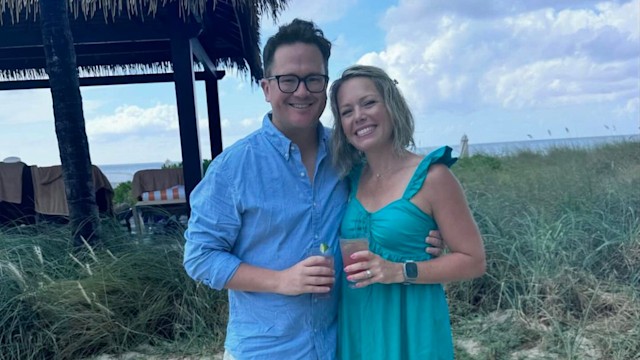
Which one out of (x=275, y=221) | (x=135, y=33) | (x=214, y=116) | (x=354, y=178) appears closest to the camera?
(x=275, y=221)

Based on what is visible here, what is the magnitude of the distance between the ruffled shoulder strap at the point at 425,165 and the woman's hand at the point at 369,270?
0.23m

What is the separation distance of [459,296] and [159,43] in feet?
20.6

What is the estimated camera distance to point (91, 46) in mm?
8133

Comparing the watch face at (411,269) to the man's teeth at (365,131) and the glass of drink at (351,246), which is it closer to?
the glass of drink at (351,246)

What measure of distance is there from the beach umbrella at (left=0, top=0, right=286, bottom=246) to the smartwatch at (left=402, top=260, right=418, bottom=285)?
3.17 meters

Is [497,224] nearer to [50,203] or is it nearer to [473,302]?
[473,302]

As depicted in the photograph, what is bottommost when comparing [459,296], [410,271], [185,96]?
[459,296]

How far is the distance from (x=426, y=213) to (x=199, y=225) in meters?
0.69

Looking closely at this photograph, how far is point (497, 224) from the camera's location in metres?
4.12

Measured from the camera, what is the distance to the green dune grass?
3119 mm

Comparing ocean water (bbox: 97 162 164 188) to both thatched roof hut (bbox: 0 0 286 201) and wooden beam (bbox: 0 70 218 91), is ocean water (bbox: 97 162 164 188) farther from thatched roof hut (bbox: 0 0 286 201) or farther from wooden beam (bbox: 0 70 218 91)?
thatched roof hut (bbox: 0 0 286 201)

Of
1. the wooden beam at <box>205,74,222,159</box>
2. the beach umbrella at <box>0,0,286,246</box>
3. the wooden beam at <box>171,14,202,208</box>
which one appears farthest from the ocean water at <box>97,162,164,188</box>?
the wooden beam at <box>171,14,202,208</box>

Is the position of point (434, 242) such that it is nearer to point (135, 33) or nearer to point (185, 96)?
point (185, 96)

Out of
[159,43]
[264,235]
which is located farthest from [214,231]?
[159,43]
